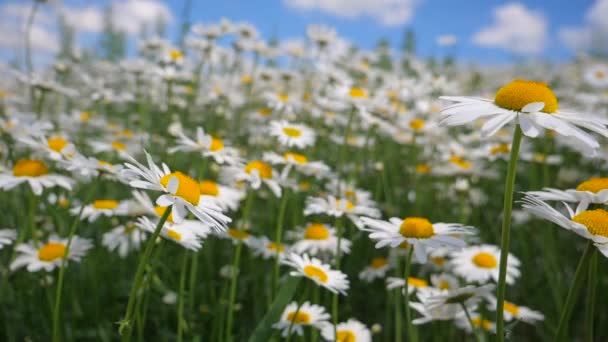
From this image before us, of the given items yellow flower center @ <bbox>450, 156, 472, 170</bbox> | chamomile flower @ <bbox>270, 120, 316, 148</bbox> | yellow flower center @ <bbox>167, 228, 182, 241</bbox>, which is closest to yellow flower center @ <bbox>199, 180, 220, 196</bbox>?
yellow flower center @ <bbox>167, 228, 182, 241</bbox>

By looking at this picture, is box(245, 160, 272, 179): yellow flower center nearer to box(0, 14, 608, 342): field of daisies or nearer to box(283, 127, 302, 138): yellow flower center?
box(0, 14, 608, 342): field of daisies

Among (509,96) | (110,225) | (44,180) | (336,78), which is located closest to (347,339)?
(509,96)

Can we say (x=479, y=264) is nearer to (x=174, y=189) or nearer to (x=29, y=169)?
(x=174, y=189)

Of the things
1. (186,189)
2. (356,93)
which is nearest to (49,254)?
(186,189)

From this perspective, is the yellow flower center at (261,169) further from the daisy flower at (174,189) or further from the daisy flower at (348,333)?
the daisy flower at (174,189)

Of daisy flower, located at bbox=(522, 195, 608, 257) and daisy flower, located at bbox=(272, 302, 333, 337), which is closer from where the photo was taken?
daisy flower, located at bbox=(522, 195, 608, 257)

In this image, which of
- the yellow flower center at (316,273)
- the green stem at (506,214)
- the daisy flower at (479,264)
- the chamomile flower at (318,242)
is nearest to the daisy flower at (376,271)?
the chamomile flower at (318,242)
